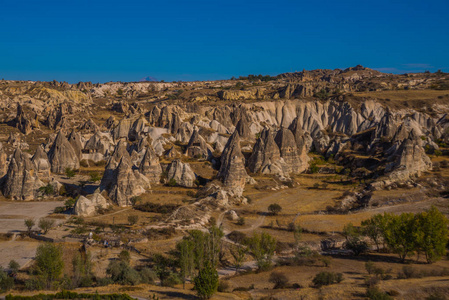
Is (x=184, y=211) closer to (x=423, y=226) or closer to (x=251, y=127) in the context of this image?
(x=423, y=226)

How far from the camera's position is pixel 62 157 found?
6138 cm

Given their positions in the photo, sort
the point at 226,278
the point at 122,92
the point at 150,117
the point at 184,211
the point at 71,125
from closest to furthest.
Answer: the point at 226,278 → the point at 184,211 → the point at 150,117 → the point at 71,125 → the point at 122,92

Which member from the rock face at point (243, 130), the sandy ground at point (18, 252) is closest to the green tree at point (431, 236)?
the sandy ground at point (18, 252)

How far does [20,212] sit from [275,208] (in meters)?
27.4

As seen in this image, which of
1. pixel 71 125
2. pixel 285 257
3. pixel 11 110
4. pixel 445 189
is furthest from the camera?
pixel 11 110

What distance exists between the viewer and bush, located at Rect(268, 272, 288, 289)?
2745cm

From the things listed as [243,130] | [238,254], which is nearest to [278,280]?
[238,254]

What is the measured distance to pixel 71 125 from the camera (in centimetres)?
9319

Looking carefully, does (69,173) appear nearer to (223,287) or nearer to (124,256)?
(124,256)

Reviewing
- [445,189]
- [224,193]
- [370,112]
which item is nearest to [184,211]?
[224,193]

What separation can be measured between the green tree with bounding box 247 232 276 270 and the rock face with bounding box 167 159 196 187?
67.2 feet

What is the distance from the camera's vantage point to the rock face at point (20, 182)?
152 ft

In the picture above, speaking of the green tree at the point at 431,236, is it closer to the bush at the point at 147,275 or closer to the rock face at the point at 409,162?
the bush at the point at 147,275

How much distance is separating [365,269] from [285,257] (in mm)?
6697
